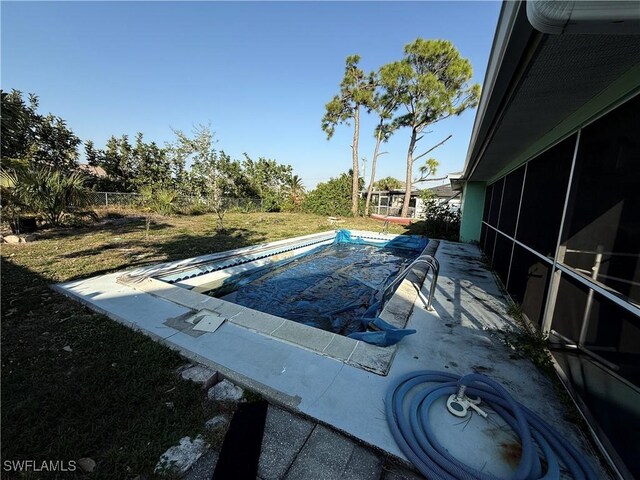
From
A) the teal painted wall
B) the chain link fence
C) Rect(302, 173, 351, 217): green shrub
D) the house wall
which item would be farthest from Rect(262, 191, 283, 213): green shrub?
the house wall

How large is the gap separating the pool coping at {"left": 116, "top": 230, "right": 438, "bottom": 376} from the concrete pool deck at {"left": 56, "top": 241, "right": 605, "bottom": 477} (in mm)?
73

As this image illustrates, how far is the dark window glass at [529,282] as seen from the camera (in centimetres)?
288

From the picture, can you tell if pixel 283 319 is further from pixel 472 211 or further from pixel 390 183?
pixel 390 183

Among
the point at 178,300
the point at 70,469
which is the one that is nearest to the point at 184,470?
the point at 70,469

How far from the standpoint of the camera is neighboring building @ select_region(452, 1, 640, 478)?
1346mm

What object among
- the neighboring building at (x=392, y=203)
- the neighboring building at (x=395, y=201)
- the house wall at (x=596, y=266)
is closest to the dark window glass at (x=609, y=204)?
the house wall at (x=596, y=266)

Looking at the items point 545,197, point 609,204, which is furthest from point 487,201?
point 609,204

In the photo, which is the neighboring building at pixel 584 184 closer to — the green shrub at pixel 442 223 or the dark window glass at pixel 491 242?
the dark window glass at pixel 491 242

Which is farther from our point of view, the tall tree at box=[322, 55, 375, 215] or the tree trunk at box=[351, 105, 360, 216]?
the tree trunk at box=[351, 105, 360, 216]

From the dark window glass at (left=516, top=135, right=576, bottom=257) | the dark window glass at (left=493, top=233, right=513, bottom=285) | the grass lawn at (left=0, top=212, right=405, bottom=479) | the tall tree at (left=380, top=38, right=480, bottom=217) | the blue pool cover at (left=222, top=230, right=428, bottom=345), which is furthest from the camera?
the tall tree at (left=380, top=38, right=480, bottom=217)

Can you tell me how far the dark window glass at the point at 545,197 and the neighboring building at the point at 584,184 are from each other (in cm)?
2

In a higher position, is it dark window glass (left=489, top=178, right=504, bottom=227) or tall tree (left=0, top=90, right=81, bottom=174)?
tall tree (left=0, top=90, right=81, bottom=174)

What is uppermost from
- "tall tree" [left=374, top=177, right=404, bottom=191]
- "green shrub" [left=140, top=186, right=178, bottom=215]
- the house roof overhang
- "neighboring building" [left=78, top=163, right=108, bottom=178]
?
"tall tree" [left=374, top=177, right=404, bottom=191]

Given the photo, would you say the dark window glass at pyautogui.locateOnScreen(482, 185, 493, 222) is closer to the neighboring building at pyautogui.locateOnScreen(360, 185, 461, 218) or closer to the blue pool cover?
the blue pool cover
